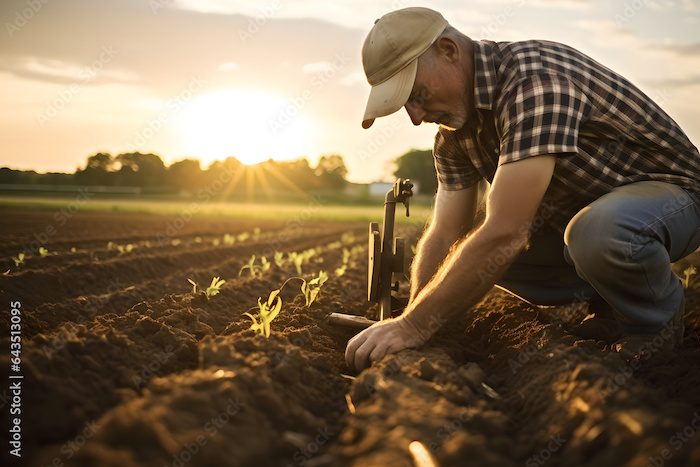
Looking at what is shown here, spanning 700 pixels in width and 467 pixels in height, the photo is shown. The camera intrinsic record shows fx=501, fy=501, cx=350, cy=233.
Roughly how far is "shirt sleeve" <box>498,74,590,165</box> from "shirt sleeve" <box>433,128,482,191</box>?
75 cm

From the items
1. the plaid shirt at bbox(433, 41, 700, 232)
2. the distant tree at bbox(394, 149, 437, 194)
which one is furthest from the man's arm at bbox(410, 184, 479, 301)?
the distant tree at bbox(394, 149, 437, 194)

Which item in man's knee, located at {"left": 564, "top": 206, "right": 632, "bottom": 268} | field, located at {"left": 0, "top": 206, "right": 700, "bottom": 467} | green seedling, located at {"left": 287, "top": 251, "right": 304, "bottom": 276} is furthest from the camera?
green seedling, located at {"left": 287, "top": 251, "right": 304, "bottom": 276}

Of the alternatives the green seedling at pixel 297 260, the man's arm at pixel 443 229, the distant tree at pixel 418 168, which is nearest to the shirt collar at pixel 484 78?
the man's arm at pixel 443 229

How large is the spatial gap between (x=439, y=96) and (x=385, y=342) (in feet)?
3.71

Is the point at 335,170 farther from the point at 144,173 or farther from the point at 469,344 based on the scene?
the point at 469,344

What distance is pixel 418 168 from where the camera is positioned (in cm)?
5538

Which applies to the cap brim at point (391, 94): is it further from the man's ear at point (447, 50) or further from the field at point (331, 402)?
the field at point (331, 402)

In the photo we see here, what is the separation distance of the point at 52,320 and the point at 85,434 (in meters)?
1.94

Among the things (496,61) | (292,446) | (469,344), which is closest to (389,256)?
(469,344)

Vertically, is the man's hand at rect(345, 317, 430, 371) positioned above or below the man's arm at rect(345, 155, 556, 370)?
below

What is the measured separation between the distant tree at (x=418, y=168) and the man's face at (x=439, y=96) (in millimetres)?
49355

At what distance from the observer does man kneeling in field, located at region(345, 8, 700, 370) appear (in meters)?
1.96

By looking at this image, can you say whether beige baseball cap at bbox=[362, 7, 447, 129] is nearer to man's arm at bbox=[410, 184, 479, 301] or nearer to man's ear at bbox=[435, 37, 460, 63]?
man's ear at bbox=[435, 37, 460, 63]

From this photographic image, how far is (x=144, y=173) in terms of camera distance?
3478 cm
